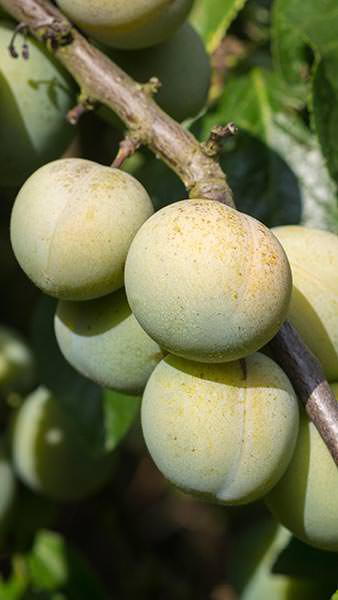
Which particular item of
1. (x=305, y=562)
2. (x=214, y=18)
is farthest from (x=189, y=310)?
(x=214, y=18)

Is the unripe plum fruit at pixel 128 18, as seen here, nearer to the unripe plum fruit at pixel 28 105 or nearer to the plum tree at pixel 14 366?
the unripe plum fruit at pixel 28 105

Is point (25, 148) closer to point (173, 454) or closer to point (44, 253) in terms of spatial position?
point (44, 253)

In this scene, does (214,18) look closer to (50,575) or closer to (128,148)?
A: (128,148)

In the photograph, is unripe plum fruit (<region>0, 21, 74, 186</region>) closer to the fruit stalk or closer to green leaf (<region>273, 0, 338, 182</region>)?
the fruit stalk

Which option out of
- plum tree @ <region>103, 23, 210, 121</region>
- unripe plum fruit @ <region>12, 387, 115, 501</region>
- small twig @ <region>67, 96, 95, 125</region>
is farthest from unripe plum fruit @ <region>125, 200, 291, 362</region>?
unripe plum fruit @ <region>12, 387, 115, 501</region>

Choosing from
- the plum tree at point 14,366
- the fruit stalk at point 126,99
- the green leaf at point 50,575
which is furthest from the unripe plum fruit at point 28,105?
the green leaf at point 50,575

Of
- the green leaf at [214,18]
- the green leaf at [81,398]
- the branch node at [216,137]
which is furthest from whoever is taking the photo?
the green leaf at [214,18]
